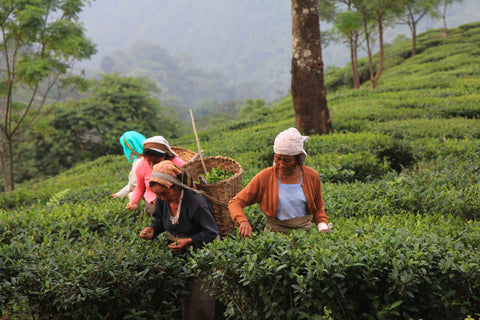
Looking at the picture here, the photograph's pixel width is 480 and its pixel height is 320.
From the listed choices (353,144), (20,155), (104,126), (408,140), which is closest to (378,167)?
(353,144)

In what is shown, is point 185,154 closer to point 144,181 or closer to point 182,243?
point 144,181

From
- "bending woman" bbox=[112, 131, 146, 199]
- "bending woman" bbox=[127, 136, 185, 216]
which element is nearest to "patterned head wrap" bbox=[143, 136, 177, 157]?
"bending woman" bbox=[127, 136, 185, 216]

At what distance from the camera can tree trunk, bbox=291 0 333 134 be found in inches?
321

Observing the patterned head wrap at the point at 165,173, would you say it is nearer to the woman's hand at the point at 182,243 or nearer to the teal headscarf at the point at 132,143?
the woman's hand at the point at 182,243

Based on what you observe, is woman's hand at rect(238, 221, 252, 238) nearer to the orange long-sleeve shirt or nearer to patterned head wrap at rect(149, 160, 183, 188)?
the orange long-sleeve shirt

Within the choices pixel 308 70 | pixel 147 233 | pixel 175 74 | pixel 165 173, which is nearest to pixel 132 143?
pixel 147 233

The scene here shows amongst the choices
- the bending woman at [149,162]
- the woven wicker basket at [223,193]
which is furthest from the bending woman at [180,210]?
the bending woman at [149,162]

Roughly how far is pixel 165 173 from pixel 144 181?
4.34 ft

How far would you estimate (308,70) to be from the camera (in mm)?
8367

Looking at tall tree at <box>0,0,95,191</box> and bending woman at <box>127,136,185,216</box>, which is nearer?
bending woman at <box>127,136,185,216</box>

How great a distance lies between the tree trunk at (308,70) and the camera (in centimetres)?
816

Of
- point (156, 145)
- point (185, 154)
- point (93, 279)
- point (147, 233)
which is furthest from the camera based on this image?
point (185, 154)

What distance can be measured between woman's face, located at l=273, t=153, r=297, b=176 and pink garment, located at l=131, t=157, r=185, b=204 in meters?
1.48

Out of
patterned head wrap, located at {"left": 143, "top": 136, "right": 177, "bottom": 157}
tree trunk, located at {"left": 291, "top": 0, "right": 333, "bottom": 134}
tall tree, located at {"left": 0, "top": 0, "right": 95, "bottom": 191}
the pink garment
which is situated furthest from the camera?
tall tree, located at {"left": 0, "top": 0, "right": 95, "bottom": 191}
